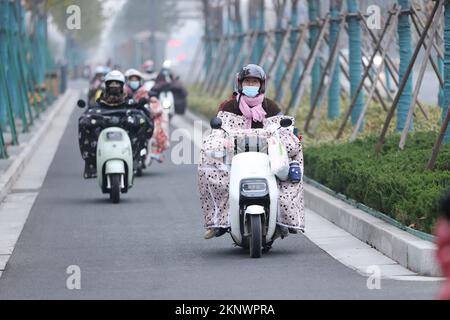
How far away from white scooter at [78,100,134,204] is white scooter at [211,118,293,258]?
588 centimetres

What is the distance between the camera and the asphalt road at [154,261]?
35.2 feet

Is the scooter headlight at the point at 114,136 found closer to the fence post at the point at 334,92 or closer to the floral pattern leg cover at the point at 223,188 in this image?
the floral pattern leg cover at the point at 223,188

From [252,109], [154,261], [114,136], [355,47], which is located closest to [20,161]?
[114,136]

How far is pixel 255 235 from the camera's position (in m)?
12.6

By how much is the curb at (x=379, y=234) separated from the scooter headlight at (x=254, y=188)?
1.12m

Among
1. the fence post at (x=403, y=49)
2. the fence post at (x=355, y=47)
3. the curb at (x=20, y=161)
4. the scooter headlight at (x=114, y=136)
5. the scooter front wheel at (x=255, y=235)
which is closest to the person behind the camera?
the scooter front wheel at (x=255, y=235)

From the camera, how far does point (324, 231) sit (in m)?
15.2

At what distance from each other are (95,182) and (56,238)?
7.20 meters

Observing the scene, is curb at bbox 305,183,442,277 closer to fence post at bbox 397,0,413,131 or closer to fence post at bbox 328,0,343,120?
fence post at bbox 397,0,413,131

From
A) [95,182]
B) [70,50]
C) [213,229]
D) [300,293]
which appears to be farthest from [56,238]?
[70,50]

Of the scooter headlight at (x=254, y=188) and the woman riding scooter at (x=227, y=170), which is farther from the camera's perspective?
the woman riding scooter at (x=227, y=170)

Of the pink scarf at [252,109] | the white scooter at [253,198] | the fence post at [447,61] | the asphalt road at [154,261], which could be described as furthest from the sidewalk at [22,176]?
the fence post at [447,61]

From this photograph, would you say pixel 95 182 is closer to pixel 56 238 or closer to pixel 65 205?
pixel 65 205

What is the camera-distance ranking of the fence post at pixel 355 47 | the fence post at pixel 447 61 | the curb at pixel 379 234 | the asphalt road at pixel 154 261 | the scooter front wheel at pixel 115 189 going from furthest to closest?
the fence post at pixel 355 47 → the scooter front wheel at pixel 115 189 → the fence post at pixel 447 61 → the curb at pixel 379 234 → the asphalt road at pixel 154 261
